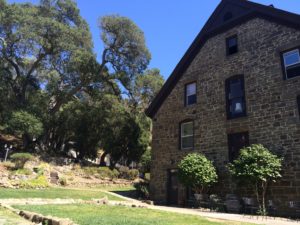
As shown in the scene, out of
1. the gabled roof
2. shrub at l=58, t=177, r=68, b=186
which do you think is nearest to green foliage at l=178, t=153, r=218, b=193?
the gabled roof

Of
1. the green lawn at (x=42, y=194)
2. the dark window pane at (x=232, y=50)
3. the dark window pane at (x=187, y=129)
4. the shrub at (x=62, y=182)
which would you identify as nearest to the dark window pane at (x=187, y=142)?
the dark window pane at (x=187, y=129)

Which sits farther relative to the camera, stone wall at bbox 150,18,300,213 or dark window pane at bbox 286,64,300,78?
dark window pane at bbox 286,64,300,78

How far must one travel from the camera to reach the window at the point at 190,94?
17.6 m

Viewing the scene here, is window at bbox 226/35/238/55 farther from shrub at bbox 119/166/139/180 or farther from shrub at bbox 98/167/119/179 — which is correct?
shrub at bbox 119/166/139/180

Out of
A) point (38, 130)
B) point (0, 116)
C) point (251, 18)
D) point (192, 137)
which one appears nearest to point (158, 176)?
point (192, 137)

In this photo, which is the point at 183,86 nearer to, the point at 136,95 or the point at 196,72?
the point at 196,72

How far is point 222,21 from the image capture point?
17.4 m

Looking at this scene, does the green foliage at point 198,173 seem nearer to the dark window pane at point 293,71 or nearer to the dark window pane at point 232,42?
the dark window pane at point 293,71

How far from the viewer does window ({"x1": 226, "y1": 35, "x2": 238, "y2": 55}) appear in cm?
1630

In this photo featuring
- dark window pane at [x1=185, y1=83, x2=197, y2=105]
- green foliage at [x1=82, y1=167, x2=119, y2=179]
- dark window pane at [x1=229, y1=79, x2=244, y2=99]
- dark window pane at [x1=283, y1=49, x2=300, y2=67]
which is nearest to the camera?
dark window pane at [x1=283, y1=49, x2=300, y2=67]

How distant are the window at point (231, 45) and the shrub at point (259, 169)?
6187 mm

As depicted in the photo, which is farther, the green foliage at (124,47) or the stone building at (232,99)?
the green foliage at (124,47)

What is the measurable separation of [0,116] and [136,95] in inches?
554

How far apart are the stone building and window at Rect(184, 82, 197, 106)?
0.21 ft
